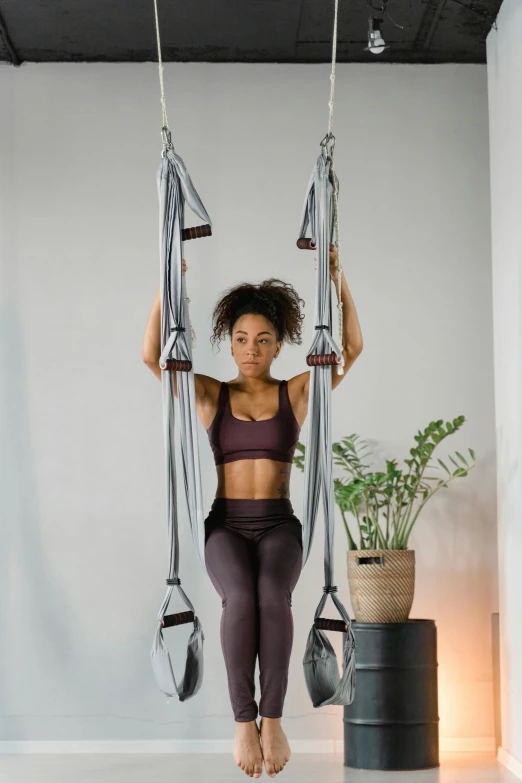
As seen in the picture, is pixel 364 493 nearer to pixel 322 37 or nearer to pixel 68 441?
pixel 68 441

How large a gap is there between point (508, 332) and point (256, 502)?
1.81m

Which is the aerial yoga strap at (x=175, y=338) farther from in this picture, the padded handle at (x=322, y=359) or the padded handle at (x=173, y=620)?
the padded handle at (x=322, y=359)

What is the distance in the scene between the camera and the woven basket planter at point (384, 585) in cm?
427

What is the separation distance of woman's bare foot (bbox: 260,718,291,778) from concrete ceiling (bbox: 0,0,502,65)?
3178mm

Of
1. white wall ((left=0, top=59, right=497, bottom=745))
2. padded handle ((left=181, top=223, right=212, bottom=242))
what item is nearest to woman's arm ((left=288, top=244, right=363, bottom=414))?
padded handle ((left=181, top=223, right=212, bottom=242))

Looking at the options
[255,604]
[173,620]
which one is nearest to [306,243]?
[255,604]

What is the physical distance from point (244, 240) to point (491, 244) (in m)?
1.21

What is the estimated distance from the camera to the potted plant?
4.27 m

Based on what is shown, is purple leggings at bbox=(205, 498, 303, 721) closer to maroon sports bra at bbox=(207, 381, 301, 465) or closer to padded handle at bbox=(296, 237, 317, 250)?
maroon sports bra at bbox=(207, 381, 301, 465)

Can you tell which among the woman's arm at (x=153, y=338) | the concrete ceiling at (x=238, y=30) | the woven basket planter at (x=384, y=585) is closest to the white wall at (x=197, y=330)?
the concrete ceiling at (x=238, y=30)

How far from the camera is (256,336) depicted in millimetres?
3266

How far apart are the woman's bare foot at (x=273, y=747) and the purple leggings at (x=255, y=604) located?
0.03 metres

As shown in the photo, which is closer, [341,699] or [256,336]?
[341,699]

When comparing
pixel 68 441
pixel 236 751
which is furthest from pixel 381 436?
pixel 236 751
